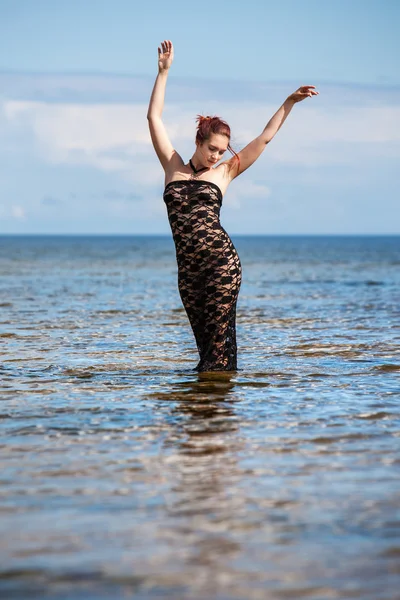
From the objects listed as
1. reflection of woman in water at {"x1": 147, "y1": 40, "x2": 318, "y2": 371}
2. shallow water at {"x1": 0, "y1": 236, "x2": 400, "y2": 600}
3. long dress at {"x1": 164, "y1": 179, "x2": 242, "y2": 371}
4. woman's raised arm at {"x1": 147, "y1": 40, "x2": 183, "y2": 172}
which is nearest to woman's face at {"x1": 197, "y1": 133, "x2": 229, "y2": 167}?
reflection of woman in water at {"x1": 147, "y1": 40, "x2": 318, "y2": 371}

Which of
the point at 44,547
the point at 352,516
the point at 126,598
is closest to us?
the point at 126,598

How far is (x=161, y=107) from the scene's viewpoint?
322 inches

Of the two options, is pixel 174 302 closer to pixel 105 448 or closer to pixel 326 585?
pixel 105 448

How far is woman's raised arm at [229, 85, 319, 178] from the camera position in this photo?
8.02m

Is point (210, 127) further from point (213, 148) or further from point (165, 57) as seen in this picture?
point (165, 57)

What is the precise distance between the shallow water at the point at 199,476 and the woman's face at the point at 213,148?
2000 millimetres

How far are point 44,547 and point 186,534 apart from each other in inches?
24.5

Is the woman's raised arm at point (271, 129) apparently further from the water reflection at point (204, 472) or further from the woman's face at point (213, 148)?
the water reflection at point (204, 472)

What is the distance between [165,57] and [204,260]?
184cm

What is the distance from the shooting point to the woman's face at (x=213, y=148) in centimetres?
791

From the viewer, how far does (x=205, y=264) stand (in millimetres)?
8250

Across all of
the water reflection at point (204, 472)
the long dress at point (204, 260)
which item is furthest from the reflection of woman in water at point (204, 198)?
the water reflection at point (204, 472)

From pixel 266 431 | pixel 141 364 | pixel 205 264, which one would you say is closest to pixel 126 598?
pixel 266 431

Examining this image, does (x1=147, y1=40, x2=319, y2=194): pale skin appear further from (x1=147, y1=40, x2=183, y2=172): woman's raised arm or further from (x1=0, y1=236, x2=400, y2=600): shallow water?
(x1=0, y1=236, x2=400, y2=600): shallow water
